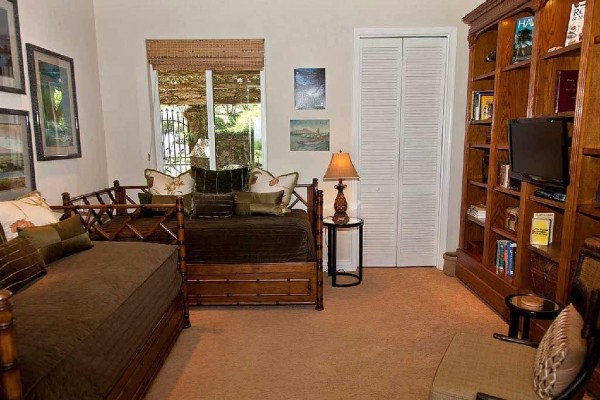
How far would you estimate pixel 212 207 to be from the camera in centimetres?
382

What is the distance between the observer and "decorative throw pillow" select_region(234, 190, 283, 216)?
3.92m

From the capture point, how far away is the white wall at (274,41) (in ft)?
13.9

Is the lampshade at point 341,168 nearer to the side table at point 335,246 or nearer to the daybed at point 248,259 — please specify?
the side table at point 335,246

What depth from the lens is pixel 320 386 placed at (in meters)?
2.51

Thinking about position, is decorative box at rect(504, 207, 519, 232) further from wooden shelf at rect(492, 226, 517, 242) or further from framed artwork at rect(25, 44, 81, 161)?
framed artwork at rect(25, 44, 81, 161)

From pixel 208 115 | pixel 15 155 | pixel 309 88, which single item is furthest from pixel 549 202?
pixel 15 155

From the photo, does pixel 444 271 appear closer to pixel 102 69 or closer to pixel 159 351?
pixel 159 351

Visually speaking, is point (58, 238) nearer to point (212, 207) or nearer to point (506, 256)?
point (212, 207)

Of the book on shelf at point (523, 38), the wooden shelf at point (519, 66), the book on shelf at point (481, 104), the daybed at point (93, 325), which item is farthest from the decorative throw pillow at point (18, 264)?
the book on shelf at point (481, 104)

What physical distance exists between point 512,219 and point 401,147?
1.40 meters

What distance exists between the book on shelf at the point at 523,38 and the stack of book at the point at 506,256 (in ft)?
4.80

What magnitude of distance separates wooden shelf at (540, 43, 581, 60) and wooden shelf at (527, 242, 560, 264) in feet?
4.22

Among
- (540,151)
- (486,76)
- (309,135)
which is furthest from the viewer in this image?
(309,135)

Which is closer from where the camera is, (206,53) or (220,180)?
(220,180)
